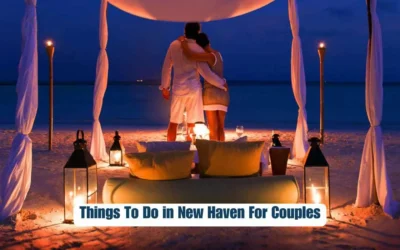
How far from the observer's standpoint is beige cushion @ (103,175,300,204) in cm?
389

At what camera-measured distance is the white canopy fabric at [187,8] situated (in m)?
6.98

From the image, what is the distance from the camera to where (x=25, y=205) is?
4.84 meters

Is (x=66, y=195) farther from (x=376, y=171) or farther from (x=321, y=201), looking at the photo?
(x=376, y=171)

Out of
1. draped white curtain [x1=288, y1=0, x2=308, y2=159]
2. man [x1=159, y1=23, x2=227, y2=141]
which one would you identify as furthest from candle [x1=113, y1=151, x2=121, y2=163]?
draped white curtain [x1=288, y1=0, x2=308, y2=159]

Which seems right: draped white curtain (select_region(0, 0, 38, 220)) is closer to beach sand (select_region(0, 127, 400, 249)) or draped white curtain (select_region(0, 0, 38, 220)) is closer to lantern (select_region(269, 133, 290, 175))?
beach sand (select_region(0, 127, 400, 249))

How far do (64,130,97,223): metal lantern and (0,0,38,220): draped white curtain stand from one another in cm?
45

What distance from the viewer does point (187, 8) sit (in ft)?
23.7

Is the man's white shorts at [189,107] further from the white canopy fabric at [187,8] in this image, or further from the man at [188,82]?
the white canopy fabric at [187,8]

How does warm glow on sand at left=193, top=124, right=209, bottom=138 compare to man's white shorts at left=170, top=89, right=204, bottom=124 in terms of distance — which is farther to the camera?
man's white shorts at left=170, top=89, right=204, bottom=124

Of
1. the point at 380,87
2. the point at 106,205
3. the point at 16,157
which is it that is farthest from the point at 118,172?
the point at 380,87

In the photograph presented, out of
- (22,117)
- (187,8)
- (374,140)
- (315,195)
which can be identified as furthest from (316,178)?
(187,8)

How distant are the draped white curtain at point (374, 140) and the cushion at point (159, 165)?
149 cm

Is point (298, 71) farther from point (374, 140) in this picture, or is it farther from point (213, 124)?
point (374, 140)

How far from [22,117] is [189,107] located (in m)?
2.58
